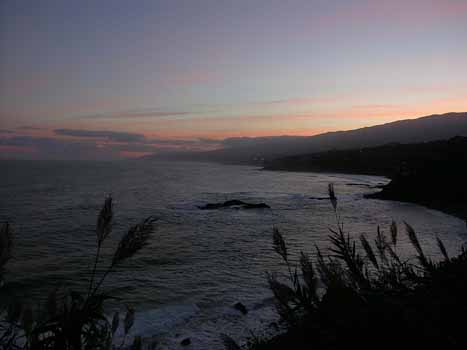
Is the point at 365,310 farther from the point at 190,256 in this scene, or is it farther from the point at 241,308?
the point at 190,256

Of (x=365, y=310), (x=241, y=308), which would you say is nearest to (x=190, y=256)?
(x=241, y=308)

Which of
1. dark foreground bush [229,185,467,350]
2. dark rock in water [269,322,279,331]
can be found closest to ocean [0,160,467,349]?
dark rock in water [269,322,279,331]

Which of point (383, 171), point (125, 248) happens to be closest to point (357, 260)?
point (125, 248)

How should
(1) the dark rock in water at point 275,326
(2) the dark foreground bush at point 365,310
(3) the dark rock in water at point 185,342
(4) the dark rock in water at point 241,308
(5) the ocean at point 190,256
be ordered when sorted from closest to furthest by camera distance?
(2) the dark foreground bush at point 365,310 → (3) the dark rock in water at point 185,342 → (1) the dark rock in water at point 275,326 → (5) the ocean at point 190,256 → (4) the dark rock in water at point 241,308

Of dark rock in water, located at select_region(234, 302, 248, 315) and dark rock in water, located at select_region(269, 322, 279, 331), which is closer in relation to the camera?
dark rock in water, located at select_region(269, 322, 279, 331)

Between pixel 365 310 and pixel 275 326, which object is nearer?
pixel 365 310

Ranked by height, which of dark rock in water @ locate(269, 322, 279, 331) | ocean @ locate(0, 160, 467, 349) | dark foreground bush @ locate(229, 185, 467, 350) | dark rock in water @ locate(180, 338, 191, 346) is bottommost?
ocean @ locate(0, 160, 467, 349)

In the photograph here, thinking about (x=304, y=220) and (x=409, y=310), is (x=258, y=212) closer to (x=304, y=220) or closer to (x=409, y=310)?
(x=304, y=220)

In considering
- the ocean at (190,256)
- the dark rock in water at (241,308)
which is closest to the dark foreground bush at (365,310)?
the ocean at (190,256)

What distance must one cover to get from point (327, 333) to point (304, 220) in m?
27.0

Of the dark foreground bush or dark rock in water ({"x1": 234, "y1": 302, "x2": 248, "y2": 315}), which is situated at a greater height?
the dark foreground bush

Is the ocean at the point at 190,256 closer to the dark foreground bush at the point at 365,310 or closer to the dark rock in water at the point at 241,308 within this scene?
the dark rock in water at the point at 241,308

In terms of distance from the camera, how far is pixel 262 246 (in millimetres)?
20875

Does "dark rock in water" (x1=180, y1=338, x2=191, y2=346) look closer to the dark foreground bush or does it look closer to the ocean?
the ocean
